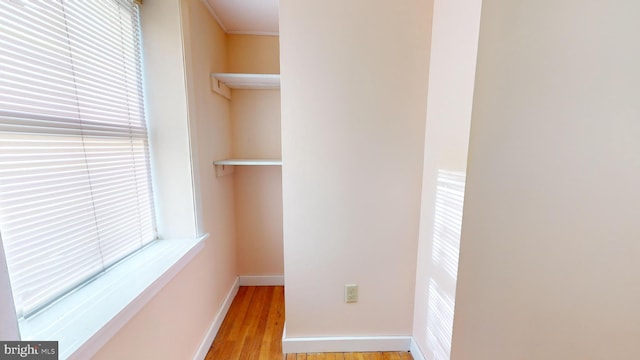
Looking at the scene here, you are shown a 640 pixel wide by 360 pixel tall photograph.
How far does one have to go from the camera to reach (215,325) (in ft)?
5.60

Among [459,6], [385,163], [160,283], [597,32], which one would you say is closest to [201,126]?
[160,283]

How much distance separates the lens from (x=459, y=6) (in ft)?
3.50

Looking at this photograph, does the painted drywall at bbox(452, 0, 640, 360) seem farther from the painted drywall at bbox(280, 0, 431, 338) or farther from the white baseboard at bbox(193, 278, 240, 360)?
the white baseboard at bbox(193, 278, 240, 360)

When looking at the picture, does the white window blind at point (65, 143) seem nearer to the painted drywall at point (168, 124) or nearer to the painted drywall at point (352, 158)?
the painted drywall at point (168, 124)

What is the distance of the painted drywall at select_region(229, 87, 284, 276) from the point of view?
2102mm

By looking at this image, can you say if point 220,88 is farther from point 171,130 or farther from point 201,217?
point 201,217

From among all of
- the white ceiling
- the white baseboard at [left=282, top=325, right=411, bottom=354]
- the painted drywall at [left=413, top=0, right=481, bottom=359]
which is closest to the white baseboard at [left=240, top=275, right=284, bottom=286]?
the white baseboard at [left=282, top=325, right=411, bottom=354]

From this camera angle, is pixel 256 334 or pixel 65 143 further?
pixel 256 334

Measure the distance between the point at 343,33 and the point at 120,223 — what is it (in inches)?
58.6

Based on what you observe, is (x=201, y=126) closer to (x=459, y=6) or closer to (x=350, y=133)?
(x=350, y=133)

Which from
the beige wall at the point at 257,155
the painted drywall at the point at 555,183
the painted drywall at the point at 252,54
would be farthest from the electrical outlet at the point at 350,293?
the painted drywall at the point at 252,54

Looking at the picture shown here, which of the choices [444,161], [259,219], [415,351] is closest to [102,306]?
[259,219]

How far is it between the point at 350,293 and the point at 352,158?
2.83 feet

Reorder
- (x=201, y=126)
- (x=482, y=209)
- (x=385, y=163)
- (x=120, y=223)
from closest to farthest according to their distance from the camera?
(x=482, y=209) → (x=120, y=223) → (x=385, y=163) → (x=201, y=126)
